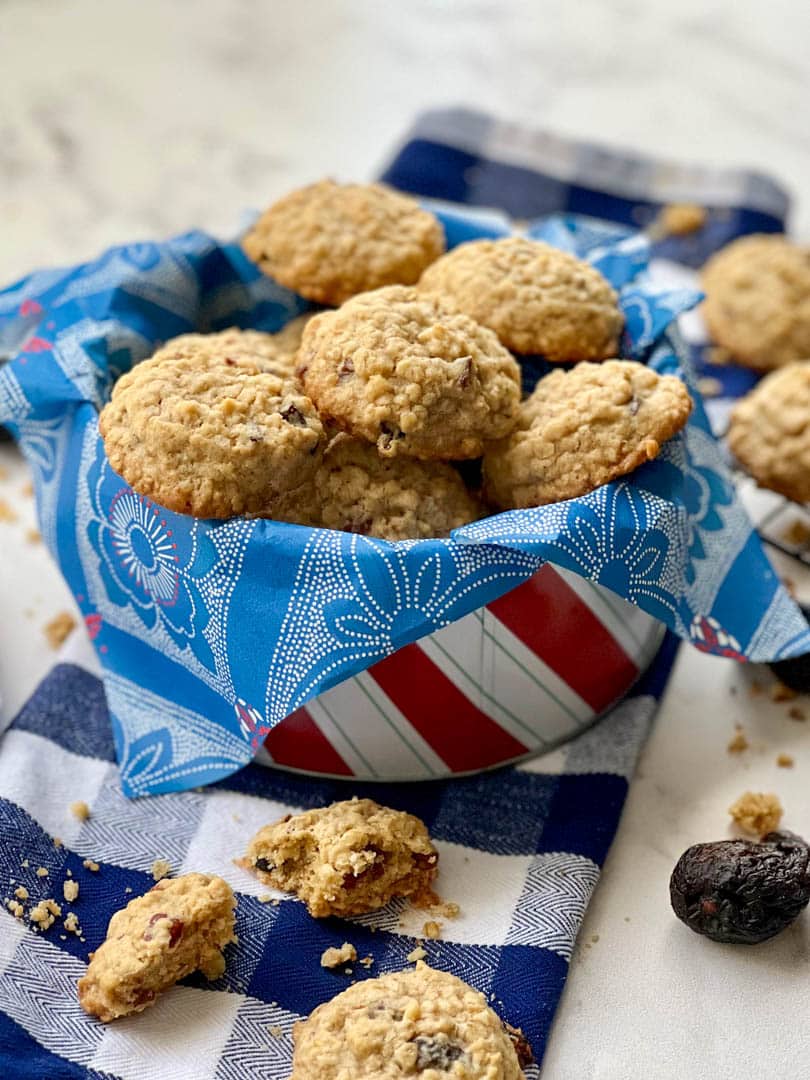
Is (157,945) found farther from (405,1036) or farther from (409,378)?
(409,378)

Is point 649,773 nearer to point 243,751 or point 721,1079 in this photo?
point 721,1079

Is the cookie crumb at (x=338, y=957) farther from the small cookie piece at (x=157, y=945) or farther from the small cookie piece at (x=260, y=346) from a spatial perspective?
the small cookie piece at (x=260, y=346)

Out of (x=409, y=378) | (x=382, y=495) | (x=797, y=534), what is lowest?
(x=797, y=534)

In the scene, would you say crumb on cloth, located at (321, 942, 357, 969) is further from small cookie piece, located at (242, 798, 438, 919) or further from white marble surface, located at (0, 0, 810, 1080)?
white marble surface, located at (0, 0, 810, 1080)

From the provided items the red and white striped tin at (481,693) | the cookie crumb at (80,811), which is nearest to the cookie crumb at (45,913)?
the cookie crumb at (80,811)

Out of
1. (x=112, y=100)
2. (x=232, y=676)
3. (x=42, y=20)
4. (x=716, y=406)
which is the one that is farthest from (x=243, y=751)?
(x=42, y=20)

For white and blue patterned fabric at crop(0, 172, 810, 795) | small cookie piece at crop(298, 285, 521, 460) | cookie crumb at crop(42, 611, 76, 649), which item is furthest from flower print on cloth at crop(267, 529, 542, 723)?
cookie crumb at crop(42, 611, 76, 649)

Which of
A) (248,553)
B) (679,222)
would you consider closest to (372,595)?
(248,553)
